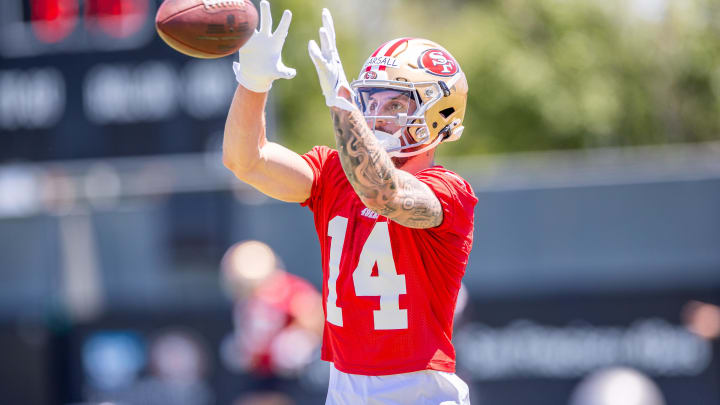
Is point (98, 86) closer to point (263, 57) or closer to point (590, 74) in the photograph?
point (263, 57)

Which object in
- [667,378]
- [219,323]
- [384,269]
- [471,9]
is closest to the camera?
[384,269]

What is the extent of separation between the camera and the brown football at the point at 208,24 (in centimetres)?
295

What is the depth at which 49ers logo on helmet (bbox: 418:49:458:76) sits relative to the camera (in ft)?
10.0

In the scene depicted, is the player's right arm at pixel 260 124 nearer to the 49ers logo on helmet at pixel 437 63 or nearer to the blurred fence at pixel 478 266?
the 49ers logo on helmet at pixel 437 63

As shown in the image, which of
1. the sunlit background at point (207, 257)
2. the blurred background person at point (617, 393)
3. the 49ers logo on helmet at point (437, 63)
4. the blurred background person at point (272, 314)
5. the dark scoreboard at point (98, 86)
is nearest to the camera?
the 49ers logo on helmet at point (437, 63)

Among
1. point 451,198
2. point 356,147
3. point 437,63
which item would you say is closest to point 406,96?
point 437,63

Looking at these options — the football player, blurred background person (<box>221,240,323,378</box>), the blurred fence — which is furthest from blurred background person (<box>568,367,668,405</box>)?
blurred background person (<box>221,240,323,378</box>)

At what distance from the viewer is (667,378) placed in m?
7.69

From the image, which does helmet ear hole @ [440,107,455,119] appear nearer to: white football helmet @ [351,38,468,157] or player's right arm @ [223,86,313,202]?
white football helmet @ [351,38,468,157]

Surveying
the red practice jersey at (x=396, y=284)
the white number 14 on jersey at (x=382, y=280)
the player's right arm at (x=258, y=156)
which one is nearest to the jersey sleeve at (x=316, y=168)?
the player's right arm at (x=258, y=156)

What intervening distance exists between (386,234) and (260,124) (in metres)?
0.53

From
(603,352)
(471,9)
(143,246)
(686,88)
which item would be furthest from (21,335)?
(471,9)

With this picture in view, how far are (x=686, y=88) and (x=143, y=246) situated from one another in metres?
13.2

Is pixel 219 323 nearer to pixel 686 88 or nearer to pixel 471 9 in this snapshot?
pixel 686 88
